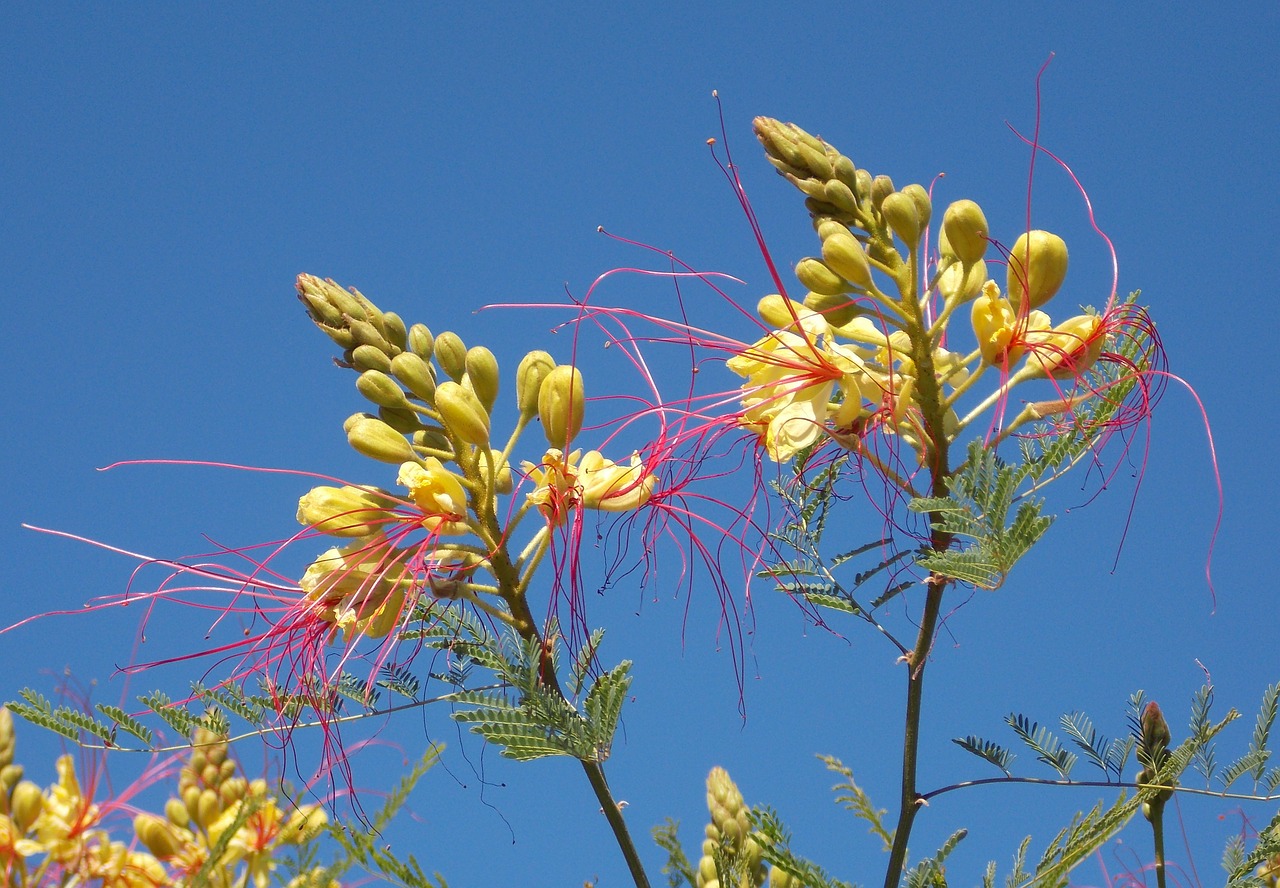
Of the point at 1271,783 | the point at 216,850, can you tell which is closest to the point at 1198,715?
→ the point at 1271,783

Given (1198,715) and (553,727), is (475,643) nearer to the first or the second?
(553,727)

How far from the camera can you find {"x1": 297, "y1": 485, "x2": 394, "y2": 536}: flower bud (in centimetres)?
283

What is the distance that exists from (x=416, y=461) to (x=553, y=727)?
79cm

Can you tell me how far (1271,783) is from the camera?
282 cm

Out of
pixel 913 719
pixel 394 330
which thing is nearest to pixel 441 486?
pixel 394 330

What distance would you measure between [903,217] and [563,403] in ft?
3.21

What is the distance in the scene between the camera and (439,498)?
8.97 feet

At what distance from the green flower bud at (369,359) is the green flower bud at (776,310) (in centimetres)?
105

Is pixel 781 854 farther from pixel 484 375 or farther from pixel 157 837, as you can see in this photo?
pixel 157 837

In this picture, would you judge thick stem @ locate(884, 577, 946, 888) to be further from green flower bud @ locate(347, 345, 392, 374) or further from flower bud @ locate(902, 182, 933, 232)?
green flower bud @ locate(347, 345, 392, 374)

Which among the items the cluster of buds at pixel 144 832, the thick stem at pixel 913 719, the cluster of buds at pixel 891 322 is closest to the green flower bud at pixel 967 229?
the cluster of buds at pixel 891 322

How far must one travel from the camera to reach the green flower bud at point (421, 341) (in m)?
3.14

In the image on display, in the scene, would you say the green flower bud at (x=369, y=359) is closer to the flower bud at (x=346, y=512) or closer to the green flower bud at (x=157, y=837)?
the flower bud at (x=346, y=512)

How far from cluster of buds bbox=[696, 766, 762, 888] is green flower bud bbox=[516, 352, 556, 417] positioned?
1248 mm
